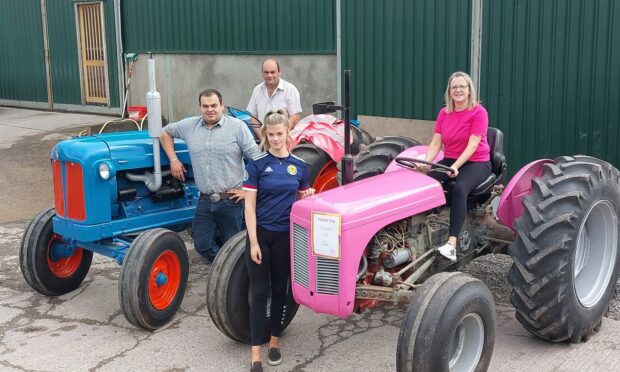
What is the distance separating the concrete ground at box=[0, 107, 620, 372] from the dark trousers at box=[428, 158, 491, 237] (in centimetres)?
87

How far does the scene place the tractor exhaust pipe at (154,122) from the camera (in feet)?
16.9

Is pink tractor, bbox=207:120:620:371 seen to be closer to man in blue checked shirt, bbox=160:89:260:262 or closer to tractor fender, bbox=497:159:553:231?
tractor fender, bbox=497:159:553:231

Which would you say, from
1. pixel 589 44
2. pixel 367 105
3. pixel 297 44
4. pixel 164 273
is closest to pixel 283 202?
pixel 164 273

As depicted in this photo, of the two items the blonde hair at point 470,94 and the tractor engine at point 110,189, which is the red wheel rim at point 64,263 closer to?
the tractor engine at point 110,189

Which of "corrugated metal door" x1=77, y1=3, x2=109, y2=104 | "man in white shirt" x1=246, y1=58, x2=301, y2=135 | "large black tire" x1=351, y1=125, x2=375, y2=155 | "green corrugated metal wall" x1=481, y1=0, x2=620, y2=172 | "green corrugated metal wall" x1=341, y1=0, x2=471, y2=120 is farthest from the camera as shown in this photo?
"corrugated metal door" x1=77, y1=3, x2=109, y2=104

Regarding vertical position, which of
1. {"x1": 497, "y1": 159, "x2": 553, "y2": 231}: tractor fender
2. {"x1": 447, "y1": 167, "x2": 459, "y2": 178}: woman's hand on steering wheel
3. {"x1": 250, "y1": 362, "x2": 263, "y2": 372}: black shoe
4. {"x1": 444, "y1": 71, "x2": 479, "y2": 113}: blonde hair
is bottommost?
{"x1": 250, "y1": 362, "x2": 263, "y2": 372}: black shoe

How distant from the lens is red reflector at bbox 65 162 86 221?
5207mm

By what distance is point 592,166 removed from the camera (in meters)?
4.55

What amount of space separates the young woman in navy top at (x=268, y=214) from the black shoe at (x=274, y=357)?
12 centimetres

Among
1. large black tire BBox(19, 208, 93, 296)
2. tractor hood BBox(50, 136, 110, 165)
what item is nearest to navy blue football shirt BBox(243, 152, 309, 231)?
tractor hood BBox(50, 136, 110, 165)

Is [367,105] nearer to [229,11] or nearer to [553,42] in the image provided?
[553,42]

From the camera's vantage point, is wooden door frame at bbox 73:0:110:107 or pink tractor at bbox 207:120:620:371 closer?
pink tractor at bbox 207:120:620:371

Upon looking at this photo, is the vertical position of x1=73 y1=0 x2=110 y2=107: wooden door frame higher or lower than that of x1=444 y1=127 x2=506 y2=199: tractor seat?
higher

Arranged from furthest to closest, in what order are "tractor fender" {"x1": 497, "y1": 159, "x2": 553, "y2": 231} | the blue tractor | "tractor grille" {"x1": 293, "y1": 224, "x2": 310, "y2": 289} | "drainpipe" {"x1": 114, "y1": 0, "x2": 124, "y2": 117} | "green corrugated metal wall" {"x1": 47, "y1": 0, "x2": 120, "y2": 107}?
"green corrugated metal wall" {"x1": 47, "y1": 0, "x2": 120, "y2": 107}, "drainpipe" {"x1": 114, "y1": 0, "x2": 124, "y2": 117}, the blue tractor, "tractor fender" {"x1": 497, "y1": 159, "x2": 553, "y2": 231}, "tractor grille" {"x1": 293, "y1": 224, "x2": 310, "y2": 289}
